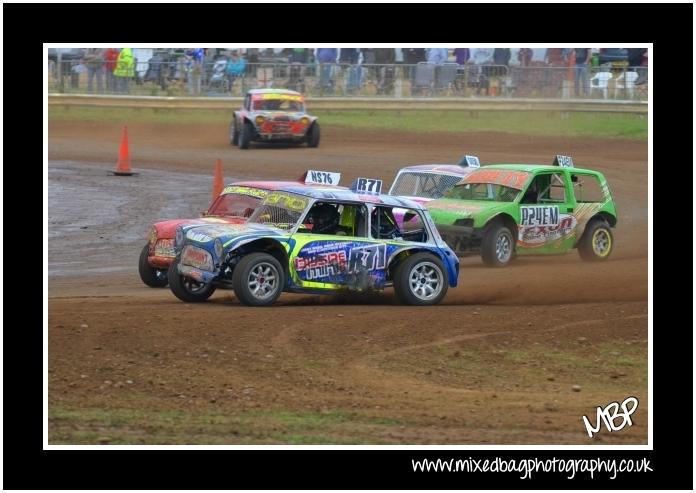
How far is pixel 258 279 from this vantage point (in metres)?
12.9

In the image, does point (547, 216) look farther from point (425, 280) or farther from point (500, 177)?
point (425, 280)

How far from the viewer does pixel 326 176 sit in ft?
48.7

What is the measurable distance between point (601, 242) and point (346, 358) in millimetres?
8157

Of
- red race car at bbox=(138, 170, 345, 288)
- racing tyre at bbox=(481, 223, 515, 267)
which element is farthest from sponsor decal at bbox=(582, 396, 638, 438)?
racing tyre at bbox=(481, 223, 515, 267)

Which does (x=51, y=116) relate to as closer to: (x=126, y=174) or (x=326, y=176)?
(x=126, y=174)

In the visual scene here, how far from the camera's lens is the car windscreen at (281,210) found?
13.4 meters

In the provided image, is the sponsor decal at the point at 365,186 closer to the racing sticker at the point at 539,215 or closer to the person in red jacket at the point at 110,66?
the racing sticker at the point at 539,215

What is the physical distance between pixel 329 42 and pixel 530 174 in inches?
277

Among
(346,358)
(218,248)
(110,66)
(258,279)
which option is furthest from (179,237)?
(110,66)

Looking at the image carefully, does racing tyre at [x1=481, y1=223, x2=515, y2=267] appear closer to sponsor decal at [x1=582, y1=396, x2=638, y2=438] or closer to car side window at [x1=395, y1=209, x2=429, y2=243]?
car side window at [x1=395, y1=209, x2=429, y2=243]

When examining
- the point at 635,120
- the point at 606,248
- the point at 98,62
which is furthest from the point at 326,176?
the point at 635,120

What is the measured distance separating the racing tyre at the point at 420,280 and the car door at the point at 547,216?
3634 mm

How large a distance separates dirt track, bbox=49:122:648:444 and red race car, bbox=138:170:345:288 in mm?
282

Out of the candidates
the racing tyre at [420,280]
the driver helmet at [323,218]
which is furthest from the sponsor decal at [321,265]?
the racing tyre at [420,280]
